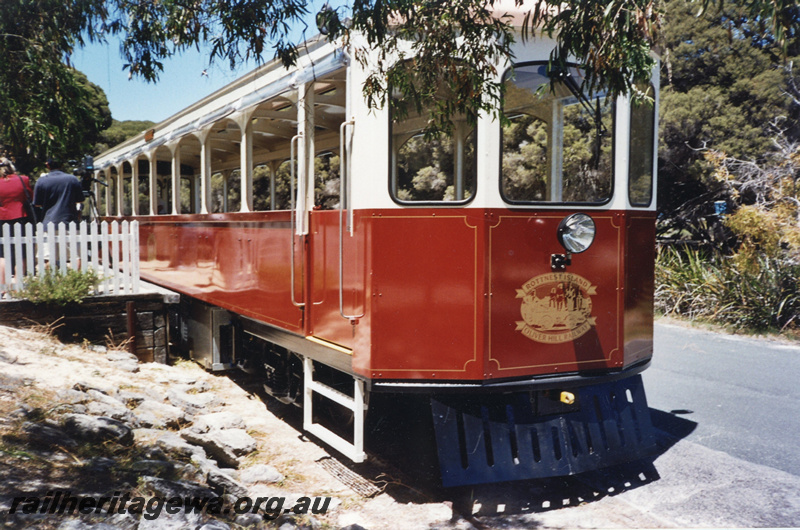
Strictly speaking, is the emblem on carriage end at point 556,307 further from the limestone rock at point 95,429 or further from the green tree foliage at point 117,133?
the green tree foliage at point 117,133

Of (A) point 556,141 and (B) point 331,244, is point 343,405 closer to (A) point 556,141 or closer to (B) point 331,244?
(B) point 331,244

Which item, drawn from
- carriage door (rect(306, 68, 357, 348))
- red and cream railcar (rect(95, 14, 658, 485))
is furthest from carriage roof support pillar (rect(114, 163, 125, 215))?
red and cream railcar (rect(95, 14, 658, 485))

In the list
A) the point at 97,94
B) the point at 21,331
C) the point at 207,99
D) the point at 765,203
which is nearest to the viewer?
the point at 21,331

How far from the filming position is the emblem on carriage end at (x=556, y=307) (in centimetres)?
450

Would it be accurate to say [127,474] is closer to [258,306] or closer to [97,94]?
[258,306]

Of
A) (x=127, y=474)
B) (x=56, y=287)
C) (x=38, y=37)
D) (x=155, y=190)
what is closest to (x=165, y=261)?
(x=155, y=190)

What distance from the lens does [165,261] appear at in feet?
30.7

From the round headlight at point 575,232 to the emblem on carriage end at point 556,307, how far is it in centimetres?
19

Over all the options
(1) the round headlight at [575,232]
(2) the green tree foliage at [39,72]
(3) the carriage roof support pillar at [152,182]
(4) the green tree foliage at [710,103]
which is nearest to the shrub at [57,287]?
(2) the green tree foliage at [39,72]

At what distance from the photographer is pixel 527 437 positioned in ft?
14.8

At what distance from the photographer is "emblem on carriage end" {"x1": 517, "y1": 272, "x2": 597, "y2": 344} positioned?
4.50 meters

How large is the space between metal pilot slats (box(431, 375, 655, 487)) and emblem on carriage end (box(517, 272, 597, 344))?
1.40ft

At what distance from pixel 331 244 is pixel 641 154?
2.28 m

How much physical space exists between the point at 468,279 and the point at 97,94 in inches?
819
